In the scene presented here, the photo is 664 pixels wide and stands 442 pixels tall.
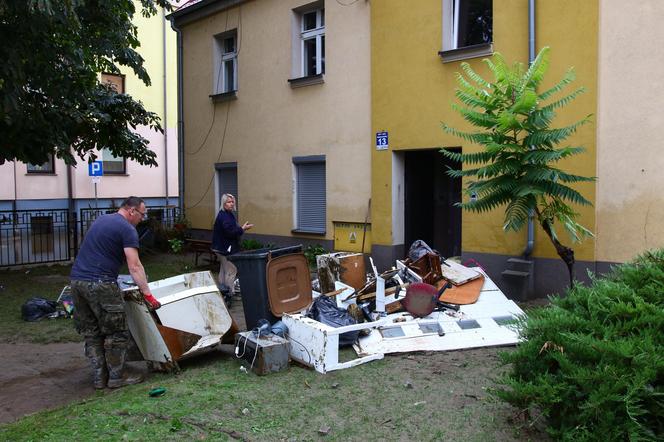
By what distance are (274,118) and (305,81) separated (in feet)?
4.33

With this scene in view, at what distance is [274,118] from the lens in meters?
13.3

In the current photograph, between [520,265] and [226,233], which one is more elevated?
[226,233]

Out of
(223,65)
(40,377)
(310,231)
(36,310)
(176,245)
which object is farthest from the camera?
(176,245)

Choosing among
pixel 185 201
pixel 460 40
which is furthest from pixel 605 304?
pixel 185 201

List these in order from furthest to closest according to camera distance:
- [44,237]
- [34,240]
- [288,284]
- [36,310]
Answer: [44,237] → [34,240] → [36,310] → [288,284]

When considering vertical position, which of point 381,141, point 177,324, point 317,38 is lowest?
point 177,324

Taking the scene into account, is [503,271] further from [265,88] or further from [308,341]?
[265,88]

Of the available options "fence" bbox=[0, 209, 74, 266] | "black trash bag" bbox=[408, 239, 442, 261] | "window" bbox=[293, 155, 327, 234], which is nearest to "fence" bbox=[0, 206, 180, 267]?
"fence" bbox=[0, 209, 74, 266]

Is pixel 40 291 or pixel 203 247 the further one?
pixel 203 247

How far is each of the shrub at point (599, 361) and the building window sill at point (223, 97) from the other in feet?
37.7

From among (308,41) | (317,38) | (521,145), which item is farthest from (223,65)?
(521,145)

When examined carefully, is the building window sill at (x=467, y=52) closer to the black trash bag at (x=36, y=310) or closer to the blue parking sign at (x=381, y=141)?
the blue parking sign at (x=381, y=141)

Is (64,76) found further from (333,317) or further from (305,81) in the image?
(333,317)

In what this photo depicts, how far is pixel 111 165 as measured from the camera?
22.7 metres
